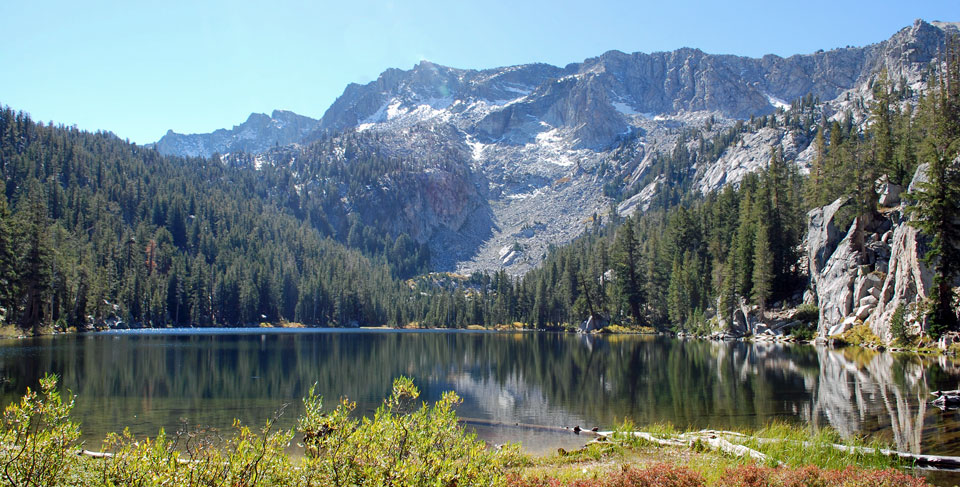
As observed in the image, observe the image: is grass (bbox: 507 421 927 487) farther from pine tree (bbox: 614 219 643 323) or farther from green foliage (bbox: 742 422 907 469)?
pine tree (bbox: 614 219 643 323)

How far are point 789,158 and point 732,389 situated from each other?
181 metres

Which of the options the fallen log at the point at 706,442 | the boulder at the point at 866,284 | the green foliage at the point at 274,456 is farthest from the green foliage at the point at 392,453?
the boulder at the point at 866,284

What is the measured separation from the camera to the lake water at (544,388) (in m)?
22.0

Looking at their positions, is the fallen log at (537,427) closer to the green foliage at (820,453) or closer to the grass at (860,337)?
the green foliage at (820,453)

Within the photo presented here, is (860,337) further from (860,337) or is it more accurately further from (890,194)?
(890,194)

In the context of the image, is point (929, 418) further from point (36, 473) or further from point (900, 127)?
point (900, 127)

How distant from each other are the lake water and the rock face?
272 inches

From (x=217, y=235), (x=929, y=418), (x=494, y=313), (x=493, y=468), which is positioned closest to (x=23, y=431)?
(x=493, y=468)

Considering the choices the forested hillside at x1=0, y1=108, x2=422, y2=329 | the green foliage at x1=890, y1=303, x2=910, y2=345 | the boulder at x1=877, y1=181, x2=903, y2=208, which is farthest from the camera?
the forested hillside at x1=0, y1=108, x2=422, y2=329

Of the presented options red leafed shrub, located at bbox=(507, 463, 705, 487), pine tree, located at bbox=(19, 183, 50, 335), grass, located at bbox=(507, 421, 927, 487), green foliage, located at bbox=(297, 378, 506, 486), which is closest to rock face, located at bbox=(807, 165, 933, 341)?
grass, located at bbox=(507, 421, 927, 487)

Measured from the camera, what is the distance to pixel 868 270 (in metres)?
60.3

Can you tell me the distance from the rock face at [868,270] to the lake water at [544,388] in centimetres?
691

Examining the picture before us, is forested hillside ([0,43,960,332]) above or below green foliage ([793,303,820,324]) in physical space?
above

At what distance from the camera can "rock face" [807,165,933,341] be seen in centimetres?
5062
